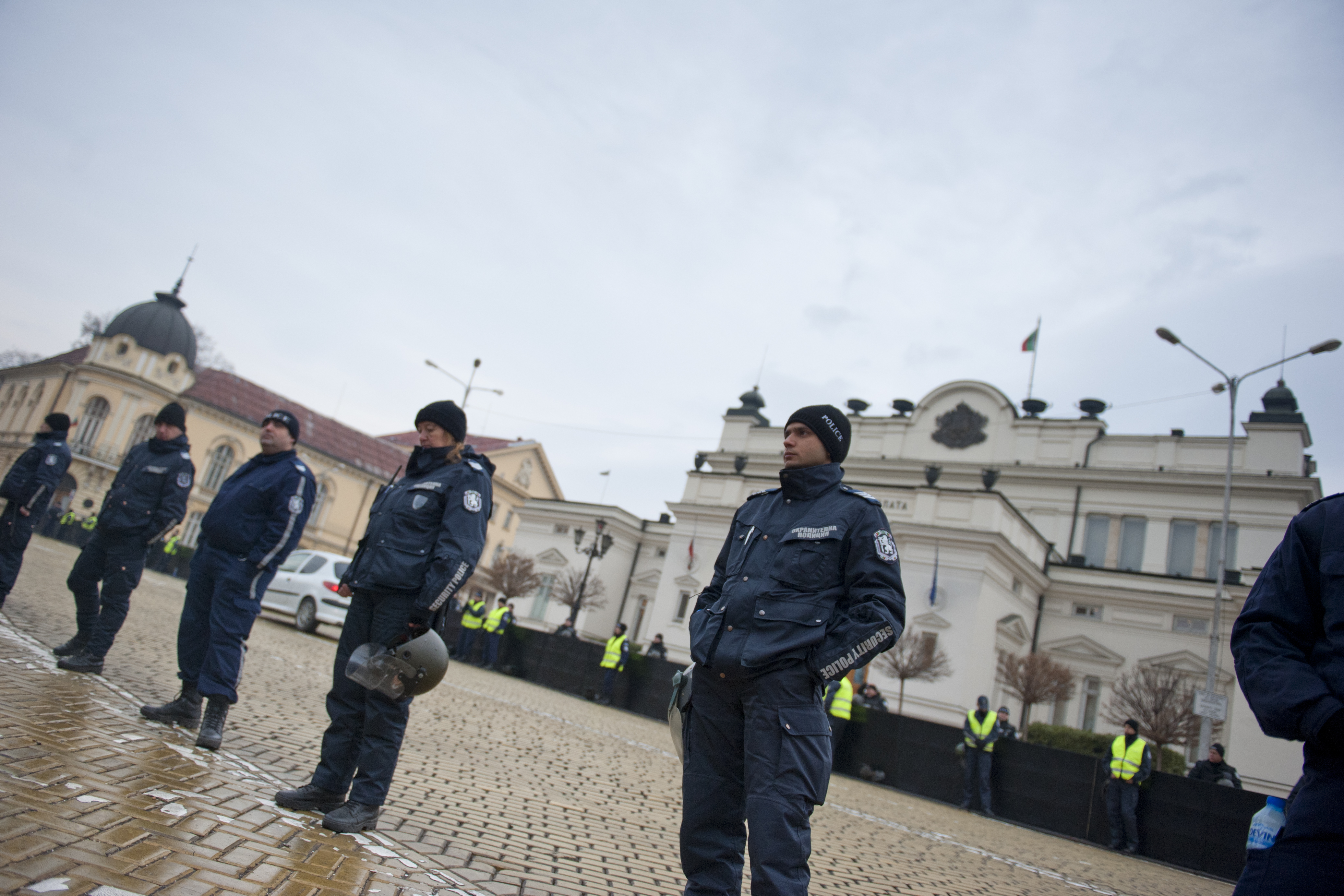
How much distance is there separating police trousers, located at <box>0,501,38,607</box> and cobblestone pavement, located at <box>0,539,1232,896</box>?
0.44m

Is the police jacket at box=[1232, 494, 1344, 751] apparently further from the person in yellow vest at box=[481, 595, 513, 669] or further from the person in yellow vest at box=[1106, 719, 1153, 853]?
the person in yellow vest at box=[481, 595, 513, 669]

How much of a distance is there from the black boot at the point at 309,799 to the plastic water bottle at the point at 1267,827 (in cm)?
358

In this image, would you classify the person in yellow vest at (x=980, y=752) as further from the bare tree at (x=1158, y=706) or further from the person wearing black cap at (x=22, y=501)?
the person wearing black cap at (x=22, y=501)

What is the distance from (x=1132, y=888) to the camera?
7.84 m

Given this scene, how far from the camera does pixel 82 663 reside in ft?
20.1

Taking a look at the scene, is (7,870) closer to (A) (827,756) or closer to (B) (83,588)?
(A) (827,756)

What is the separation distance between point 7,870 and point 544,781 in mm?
4275

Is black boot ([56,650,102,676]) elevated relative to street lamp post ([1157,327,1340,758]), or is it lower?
lower

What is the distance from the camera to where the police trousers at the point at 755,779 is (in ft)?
8.82

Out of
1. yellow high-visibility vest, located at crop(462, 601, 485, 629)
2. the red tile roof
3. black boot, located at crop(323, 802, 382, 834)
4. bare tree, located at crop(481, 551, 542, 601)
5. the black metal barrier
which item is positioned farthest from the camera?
the red tile roof

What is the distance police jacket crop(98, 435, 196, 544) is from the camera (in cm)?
636

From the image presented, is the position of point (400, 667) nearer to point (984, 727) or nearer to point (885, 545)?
point (885, 545)

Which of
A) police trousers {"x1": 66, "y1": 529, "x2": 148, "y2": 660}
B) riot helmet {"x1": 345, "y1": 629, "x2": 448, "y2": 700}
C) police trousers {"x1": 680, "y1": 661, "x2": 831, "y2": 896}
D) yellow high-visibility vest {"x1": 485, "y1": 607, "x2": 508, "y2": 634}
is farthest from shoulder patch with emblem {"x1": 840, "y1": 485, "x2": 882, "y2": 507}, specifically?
yellow high-visibility vest {"x1": 485, "y1": 607, "x2": 508, "y2": 634}

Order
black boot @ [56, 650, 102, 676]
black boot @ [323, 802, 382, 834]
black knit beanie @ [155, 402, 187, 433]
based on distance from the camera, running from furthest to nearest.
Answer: black knit beanie @ [155, 402, 187, 433] → black boot @ [56, 650, 102, 676] → black boot @ [323, 802, 382, 834]
